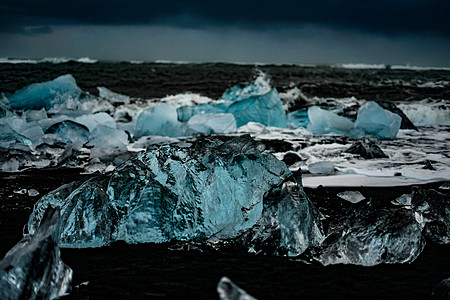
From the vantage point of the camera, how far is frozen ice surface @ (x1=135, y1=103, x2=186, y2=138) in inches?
241

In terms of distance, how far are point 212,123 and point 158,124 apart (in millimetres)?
831

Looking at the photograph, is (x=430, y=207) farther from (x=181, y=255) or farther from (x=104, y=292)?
(x=104, y=292)

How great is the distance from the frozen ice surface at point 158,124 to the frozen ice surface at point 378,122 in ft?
8.90

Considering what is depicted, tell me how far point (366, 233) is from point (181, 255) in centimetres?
94

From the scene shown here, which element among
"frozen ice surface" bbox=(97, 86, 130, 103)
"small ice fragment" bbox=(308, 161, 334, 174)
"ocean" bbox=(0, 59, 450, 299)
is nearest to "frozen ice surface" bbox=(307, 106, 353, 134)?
"ocean" bbox=(0, 59, 450, 299)

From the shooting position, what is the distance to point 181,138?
6062mm

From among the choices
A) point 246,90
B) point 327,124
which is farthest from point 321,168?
point 246,90

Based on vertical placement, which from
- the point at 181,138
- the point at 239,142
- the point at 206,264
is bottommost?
the point at 181,138

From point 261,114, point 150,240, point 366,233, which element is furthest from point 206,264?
point 261,114

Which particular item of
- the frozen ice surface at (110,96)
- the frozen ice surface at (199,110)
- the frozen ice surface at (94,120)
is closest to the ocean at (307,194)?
the frozen ice surface at (94,120)

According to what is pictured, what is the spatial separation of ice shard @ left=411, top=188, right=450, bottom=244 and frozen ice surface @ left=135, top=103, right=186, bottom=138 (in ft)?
13.8

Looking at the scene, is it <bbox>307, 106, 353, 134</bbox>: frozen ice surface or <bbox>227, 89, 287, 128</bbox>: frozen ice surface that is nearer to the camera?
<bbox>307, 106, 353, 134</bbox>: frozen ice surface

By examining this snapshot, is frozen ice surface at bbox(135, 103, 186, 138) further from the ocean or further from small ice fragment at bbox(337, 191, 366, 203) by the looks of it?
small ice fragment at bbox(337, 191, 366, 203)

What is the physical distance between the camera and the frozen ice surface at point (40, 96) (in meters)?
8.00
